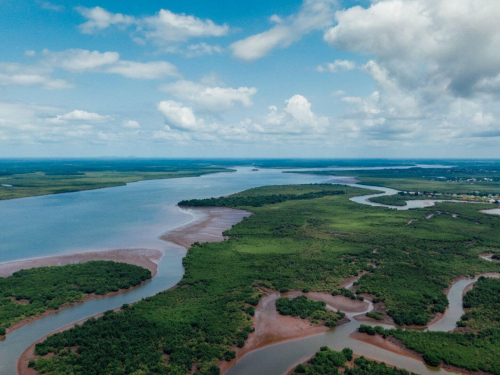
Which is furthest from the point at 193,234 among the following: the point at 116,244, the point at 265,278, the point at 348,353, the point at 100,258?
the point at 348,353

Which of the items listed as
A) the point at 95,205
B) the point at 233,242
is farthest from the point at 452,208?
the point at 95,205

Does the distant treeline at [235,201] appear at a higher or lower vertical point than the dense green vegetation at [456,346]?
higher

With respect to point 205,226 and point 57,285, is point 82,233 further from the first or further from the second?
point 57,285

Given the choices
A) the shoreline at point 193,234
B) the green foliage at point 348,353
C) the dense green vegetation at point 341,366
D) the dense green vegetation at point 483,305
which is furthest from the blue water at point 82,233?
the dense green vegetation at point 483,305

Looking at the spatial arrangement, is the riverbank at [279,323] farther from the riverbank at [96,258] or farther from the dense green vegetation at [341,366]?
the riverbank at [96,258]

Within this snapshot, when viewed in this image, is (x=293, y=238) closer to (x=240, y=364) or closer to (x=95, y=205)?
(x=240, y=364)

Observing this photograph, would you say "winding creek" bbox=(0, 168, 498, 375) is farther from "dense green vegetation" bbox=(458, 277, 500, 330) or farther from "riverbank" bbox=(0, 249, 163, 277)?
"riverbank" bbox=(0, 249, 163, 277)
